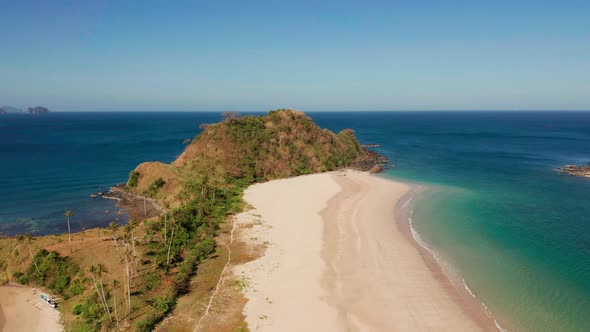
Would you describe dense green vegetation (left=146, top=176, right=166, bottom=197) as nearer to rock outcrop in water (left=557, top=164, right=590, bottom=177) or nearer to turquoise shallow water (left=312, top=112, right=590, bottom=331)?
turquoise shallow water (left=312, top=112, right=590, bottom=331)

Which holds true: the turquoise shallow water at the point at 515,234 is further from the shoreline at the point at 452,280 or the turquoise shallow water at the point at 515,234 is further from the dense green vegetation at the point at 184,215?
the dense green vegetation at the point at 184,215

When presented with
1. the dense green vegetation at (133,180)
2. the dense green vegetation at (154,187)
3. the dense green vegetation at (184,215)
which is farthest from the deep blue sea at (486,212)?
the dense green vegetation at (184,215)

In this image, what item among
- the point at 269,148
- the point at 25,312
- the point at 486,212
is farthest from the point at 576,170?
the point at 25,312

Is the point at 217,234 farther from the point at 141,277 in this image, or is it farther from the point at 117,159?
the point at 117,159

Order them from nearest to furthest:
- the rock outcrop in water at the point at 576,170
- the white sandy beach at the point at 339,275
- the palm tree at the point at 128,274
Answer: the palm tree at the point at 128,274 → the white sandy beach at the point at 339,275 → the rock outcrop in water at the point at 576,170

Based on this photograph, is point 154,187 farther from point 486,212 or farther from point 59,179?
point 486,212

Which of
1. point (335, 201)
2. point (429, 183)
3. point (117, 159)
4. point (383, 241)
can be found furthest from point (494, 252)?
point (117, 159)

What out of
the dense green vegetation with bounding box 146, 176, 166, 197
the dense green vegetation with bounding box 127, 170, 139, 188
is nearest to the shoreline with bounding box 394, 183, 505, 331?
the dense green vegetation with bounding box 146, 176, 166, 197
